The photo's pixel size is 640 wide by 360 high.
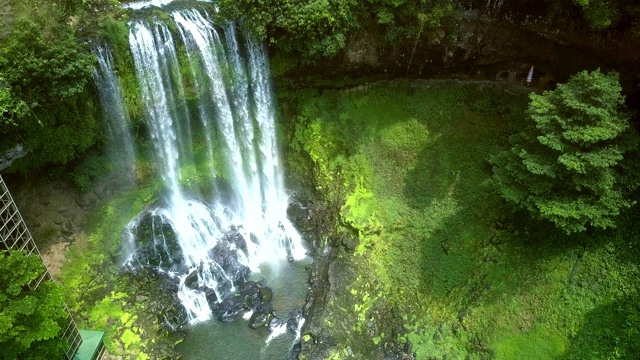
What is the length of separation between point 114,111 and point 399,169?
36.9 feet

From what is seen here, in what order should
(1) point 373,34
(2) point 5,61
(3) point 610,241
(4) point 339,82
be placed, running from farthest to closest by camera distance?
(4) point 339,82 < (1) point 373,34 < (3) point 610,241 < (2) point 5,61

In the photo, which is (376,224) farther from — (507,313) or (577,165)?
(577,165)

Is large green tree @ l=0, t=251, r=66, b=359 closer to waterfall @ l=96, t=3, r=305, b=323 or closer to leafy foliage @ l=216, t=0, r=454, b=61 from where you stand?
waterfall @ l=96, t=3, r=305, b=323

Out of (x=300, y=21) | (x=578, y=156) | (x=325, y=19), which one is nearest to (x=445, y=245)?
(x=578, y=156)

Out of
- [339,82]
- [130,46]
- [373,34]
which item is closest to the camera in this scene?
[130,46]

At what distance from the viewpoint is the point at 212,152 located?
18297 millimetres

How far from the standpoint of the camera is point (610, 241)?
13.5 metres

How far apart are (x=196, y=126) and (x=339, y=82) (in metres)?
6.43

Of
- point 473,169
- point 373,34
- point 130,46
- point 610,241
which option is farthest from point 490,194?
point 130,46

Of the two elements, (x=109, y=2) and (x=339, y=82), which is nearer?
(x=109, y=2)

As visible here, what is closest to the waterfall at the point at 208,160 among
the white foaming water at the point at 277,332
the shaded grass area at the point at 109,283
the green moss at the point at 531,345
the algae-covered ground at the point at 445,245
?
the shaded grass area at the point at 109,283

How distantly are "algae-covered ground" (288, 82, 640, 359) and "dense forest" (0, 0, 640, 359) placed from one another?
6 centimetres

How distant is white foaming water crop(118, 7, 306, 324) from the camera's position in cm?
1576

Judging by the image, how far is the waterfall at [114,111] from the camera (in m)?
14.5
